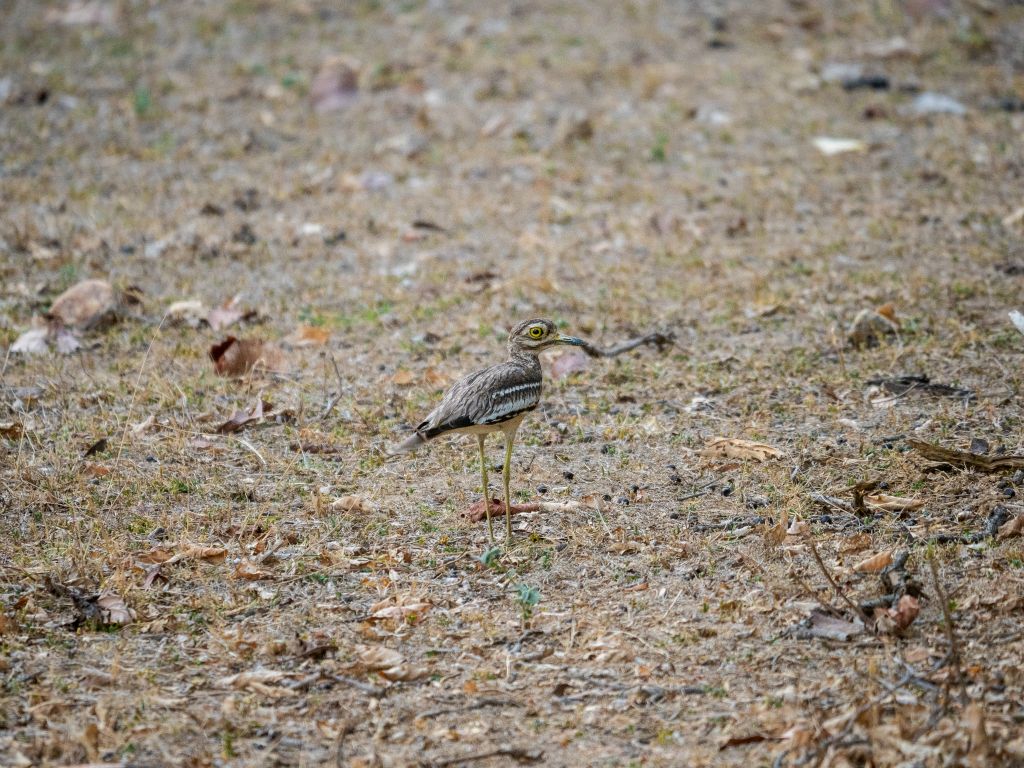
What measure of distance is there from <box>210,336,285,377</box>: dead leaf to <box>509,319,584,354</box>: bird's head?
1.87 meters

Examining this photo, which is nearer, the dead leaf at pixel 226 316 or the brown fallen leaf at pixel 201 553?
the brown fallen leaf at pixel 201 553

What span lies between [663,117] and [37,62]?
681 cm

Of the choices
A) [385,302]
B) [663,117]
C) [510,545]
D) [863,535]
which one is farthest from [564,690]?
[663,117]

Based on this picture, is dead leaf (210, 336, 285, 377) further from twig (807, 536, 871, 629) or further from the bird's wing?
twig (807, 536, 871, 629)

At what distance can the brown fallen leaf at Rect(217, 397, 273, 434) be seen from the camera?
6191mm

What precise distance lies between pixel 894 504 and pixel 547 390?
7.25ft

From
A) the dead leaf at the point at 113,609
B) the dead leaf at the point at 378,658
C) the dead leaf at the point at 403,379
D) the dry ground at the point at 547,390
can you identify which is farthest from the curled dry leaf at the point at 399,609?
the dead leaf at the point at 403,379

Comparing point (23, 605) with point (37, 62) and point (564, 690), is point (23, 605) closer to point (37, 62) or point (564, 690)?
point (564, 690)

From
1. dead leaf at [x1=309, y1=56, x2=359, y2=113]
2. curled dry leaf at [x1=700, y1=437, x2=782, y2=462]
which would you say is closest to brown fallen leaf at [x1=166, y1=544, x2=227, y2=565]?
curled dry leaf at [x1=700, y1=437, x2=782, y2=462]

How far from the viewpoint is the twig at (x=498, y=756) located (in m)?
3.75

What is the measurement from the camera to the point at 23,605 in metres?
4.59

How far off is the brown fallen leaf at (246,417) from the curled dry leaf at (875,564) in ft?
10.5

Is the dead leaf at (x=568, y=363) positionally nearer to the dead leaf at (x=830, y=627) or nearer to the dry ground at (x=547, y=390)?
the dry ground at (x=547, y=390)

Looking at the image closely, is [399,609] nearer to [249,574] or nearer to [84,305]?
[249,574]
